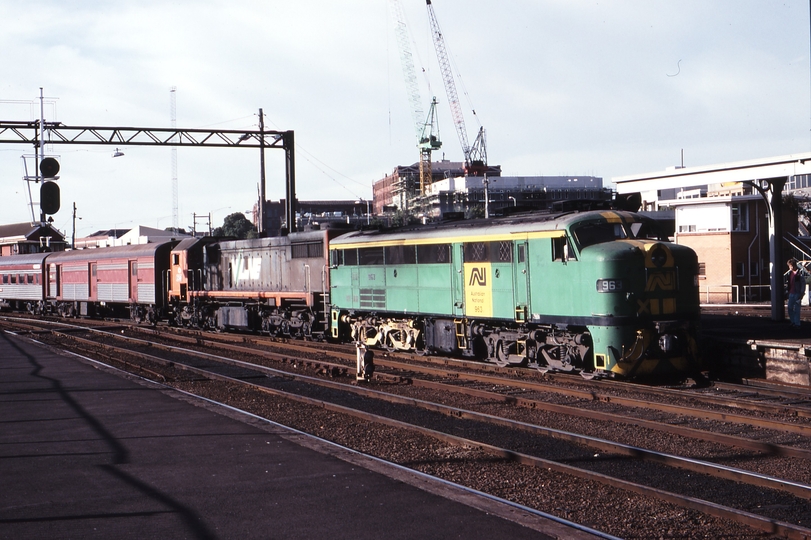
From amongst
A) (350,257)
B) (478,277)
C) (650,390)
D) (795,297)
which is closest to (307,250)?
(350,257)

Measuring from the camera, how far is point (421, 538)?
6.98m

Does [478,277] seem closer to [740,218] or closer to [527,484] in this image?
[527,484]

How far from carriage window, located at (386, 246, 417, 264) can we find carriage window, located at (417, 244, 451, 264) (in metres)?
0.29

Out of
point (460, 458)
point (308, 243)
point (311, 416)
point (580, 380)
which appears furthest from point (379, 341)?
point (460, 458)

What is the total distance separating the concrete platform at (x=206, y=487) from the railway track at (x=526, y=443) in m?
0.83

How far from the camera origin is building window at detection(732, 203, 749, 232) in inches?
1651

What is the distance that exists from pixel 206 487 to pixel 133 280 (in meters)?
32.0

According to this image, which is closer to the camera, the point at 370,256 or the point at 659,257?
the point at 659,257

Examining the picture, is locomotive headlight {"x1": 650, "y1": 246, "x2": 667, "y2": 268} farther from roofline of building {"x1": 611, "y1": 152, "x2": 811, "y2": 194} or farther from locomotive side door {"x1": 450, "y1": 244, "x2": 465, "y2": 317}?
roofline of building {"x1": 611, "y1": 152, "x2": 811, "y2": 194}

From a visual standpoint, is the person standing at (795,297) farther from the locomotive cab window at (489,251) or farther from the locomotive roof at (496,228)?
the locomotive cab window at (489,251)

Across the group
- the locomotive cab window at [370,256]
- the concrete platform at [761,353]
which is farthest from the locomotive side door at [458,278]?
the concrete platform at [761,353]

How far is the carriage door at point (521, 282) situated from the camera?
1680 cm

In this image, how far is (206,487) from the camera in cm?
880

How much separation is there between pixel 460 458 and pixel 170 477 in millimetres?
3624
